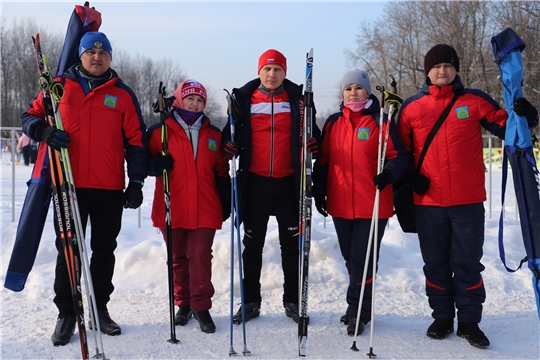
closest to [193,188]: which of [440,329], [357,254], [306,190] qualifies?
[306,190]

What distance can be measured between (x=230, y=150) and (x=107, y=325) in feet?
5.30

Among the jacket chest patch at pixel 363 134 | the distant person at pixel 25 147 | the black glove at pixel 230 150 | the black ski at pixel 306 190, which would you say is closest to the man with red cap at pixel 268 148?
the black glove at pixel 230 150

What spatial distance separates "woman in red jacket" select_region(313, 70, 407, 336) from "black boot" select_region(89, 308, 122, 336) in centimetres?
176

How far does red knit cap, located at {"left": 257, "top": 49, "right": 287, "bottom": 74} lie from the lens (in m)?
4.03

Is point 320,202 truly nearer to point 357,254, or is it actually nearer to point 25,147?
point 357,254

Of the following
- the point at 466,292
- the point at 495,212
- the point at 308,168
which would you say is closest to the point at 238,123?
the point at 308,168

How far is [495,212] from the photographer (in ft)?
31.0

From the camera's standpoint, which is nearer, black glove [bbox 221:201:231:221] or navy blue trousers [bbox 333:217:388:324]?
navy blue trousers [bbox 333:217:388:324]

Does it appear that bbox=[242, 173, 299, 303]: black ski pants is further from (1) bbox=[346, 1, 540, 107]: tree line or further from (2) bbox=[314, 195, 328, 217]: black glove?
(1) bbox=[346, 1, 540, 107]: tree line

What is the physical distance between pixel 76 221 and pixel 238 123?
1390 mm

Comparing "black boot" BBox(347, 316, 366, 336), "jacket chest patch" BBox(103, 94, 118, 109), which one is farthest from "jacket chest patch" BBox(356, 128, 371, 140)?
"jacket chest patch" BBox(103, 94, 118, 109)

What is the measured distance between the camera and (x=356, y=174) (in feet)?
12.8

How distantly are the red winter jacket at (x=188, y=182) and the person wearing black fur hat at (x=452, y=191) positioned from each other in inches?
61.1

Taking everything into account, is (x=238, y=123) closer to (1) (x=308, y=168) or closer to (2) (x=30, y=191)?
(1) (x=308, y=168)
